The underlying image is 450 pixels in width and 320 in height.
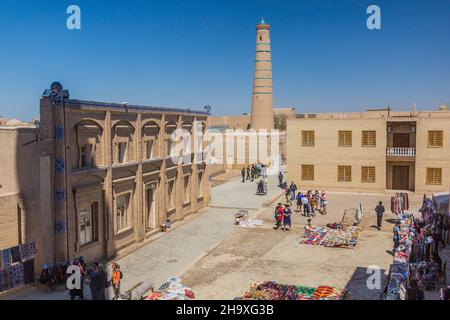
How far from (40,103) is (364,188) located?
25.3 meters

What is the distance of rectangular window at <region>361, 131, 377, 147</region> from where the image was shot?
108ft

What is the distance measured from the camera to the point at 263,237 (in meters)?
21.9

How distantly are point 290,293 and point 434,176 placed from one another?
22.7m

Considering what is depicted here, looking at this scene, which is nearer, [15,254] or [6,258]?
[6,258]

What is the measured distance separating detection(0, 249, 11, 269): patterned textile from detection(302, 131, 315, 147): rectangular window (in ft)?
80.6

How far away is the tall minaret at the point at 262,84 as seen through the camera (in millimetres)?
50344

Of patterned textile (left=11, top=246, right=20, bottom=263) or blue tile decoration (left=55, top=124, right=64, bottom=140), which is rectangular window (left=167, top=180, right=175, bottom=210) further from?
patterned textile (left=11, top=246, right=20, bottom=263)

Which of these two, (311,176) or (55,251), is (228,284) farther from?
(311,176)

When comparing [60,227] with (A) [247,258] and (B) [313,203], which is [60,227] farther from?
(B) [313,203]

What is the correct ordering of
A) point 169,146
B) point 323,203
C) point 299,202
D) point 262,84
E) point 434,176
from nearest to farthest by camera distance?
point 169,146 < point 323,203 < point 299,202 < point 434,176 < point 262,84

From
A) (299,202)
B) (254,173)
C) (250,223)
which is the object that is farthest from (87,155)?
(254,173)

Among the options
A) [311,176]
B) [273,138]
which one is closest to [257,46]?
[273,138]

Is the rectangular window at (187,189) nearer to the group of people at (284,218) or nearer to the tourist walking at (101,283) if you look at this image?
the group of people at (284,218)

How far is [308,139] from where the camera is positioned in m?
34.8
